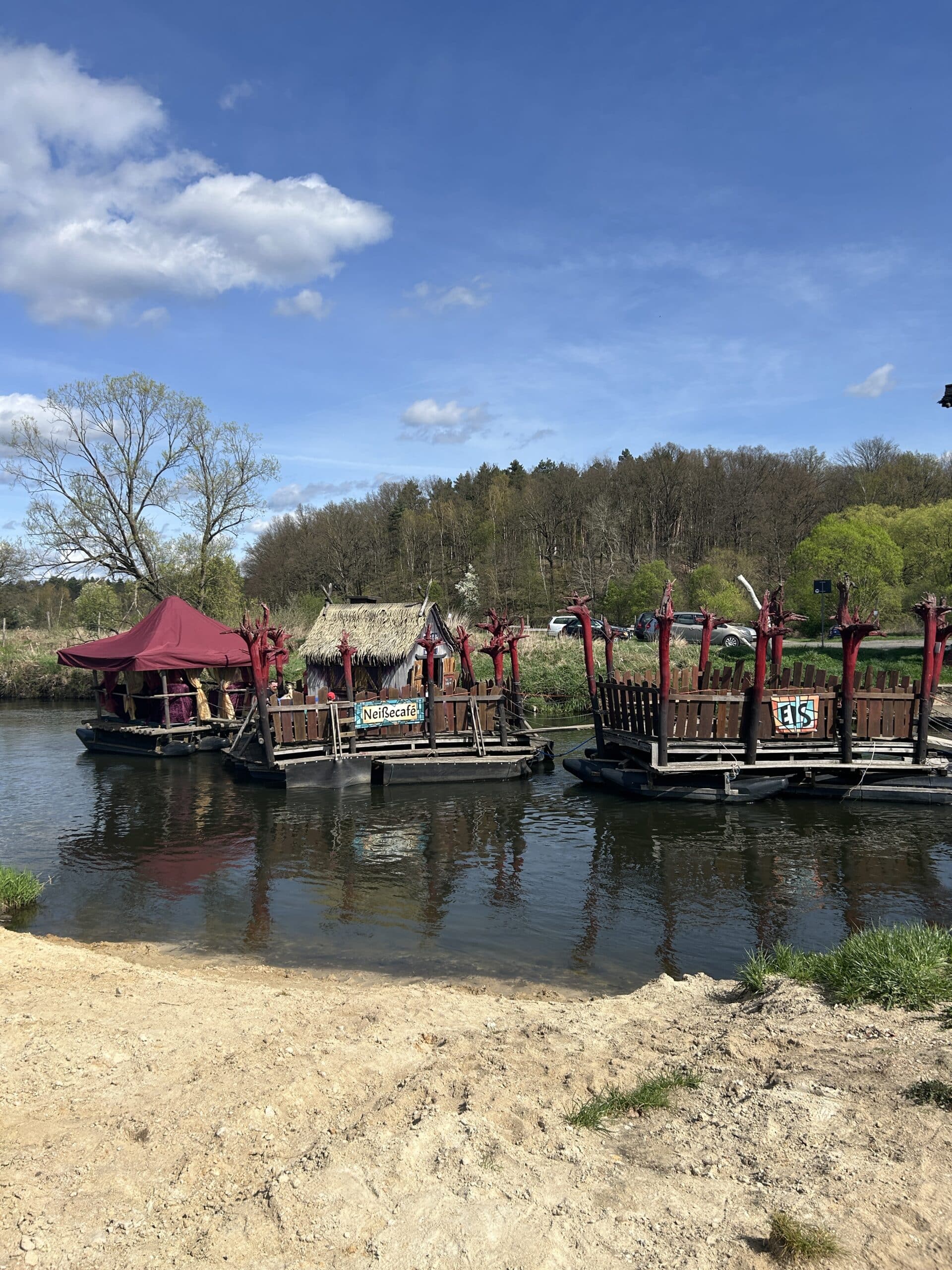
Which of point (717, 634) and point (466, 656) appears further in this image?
point (717, 634)

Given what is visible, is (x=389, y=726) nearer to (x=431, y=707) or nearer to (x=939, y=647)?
(x=431, y=707)

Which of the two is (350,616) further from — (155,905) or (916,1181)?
(916,1181)

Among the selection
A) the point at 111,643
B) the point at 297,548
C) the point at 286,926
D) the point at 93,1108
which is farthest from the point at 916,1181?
the point at 297,548

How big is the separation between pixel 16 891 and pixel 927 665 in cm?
1784

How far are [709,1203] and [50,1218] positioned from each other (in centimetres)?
338

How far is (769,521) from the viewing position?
5903 centimetres

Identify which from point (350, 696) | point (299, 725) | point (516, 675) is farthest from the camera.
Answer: point (516, 675)

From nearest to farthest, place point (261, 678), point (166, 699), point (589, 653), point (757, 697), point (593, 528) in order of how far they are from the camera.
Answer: point (757, 697)
point (261, 678)
point (589, 653)
point (166, 699)
point (593, 528)

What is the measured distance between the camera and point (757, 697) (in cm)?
1808

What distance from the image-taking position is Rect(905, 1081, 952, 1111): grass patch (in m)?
4.95

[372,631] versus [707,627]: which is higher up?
[372,631]

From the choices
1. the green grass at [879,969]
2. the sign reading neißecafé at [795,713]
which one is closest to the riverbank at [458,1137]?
the green grass at [879,969]

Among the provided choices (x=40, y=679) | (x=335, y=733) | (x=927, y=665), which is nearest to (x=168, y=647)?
(x=335, y=733)

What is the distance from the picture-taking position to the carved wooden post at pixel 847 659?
1711 centimetres
